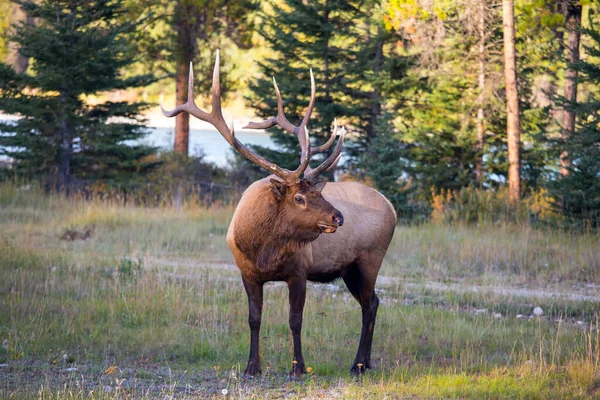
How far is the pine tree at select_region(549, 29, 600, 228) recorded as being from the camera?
48.5 ft

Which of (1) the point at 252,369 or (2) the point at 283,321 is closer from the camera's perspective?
(1) the point at 252,369

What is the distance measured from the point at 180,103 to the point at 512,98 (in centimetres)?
977

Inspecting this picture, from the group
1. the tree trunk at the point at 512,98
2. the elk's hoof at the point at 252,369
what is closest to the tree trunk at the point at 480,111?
the tree trunk at the point at 512,98

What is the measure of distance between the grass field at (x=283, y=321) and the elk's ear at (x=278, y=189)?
1617 millimetres

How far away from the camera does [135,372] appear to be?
697cm

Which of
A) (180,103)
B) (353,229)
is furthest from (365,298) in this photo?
(180,103)

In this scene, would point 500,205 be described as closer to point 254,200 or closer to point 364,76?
point 364,76

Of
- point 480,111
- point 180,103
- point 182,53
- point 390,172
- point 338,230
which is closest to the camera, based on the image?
point 338,230

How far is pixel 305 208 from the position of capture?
688 cm

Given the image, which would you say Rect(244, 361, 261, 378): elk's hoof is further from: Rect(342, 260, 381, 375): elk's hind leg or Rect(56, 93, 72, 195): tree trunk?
Rect(56, 93, 72, 195): tree trunk

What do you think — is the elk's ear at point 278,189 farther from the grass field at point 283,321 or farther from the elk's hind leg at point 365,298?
the grass field at point 283,321

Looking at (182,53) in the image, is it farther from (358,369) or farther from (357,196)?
(358,369)

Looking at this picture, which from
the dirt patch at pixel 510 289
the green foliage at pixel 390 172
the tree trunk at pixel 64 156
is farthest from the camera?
the tree trunk at pixel 64 156

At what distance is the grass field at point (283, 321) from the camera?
21.6 feet
